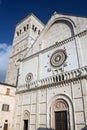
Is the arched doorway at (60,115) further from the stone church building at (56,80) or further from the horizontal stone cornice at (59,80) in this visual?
the horizontal stone cornice at (59,80)

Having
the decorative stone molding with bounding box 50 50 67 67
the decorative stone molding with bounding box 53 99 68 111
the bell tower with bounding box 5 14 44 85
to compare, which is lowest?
the decorative stone molding with bounding box 53 99 68 111

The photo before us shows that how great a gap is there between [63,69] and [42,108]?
587 cm

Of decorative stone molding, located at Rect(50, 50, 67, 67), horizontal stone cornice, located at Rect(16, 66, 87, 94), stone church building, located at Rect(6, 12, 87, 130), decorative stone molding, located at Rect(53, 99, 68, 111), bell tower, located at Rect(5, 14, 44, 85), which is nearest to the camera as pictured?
stone church building, located at Rect(6, 12, 87, 130)

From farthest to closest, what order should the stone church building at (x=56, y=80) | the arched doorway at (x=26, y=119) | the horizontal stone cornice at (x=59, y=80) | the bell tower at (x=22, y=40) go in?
the bell tower at (x=22, y=40)
the arched doorway at (x=26, y=119)
the horizontal stone cornice at (x=59, y=80)
the stone church building at (x=56, y=80)

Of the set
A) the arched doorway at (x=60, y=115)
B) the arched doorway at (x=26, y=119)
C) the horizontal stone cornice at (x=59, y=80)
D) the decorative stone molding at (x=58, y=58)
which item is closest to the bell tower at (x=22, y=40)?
the horizontal stone cornice at (x=59, y=80)

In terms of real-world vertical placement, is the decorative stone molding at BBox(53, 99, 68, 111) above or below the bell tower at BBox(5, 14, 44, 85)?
below

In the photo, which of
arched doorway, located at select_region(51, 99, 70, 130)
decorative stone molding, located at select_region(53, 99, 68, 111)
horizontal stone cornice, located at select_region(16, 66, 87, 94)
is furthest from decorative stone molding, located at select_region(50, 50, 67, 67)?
arched doorway, located at select_region(51, 99, 70, 130)

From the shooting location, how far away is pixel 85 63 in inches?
642

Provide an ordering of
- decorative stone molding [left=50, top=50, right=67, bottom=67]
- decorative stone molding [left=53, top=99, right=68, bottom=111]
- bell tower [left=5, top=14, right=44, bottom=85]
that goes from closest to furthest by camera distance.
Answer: decorative stone molding [left=53, top=99, right=68, bottom=111], decorative stone molding [left=50, top=50, right=67, bottom=67], bell tower [left=5, top=14, right=44, bottom=85]

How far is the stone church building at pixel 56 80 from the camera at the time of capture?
51.2 feet

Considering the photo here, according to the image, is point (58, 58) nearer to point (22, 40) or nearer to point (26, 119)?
point (26, 119)

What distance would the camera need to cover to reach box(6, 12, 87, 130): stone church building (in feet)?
51.2

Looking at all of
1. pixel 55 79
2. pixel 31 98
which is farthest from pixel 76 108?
pixel 31 98

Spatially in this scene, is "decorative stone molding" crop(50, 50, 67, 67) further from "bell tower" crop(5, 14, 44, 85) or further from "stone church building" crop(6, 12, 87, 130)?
"bell tower" crop(5, 14, 44, 85)
